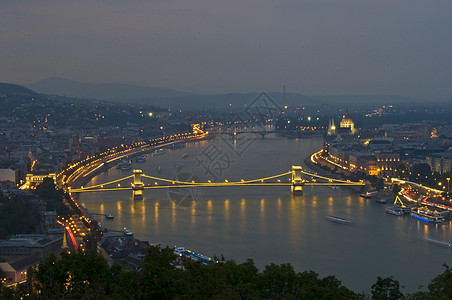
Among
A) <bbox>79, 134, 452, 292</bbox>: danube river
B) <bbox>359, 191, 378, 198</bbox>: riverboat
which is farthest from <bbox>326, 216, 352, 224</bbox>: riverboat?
<bbox>359, 191, 378, 198</bbox>: riverboat

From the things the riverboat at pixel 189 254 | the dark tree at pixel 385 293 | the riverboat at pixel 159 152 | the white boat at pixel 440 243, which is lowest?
the white boat at pixel 440 243

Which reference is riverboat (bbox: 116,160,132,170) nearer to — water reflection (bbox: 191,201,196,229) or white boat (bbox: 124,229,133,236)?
water reflection (bbox: 191,201,196,229)

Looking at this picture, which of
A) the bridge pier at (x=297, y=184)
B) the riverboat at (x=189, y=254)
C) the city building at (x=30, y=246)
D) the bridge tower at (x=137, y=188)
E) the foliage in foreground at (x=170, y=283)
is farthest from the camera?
the bridge pier at (x=297, y=184)

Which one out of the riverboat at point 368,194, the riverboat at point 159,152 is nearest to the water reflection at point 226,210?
the riverboat at point 368,194

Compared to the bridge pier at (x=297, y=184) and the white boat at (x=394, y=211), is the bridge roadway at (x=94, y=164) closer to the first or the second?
the bridge pier at (x=297, y=184)

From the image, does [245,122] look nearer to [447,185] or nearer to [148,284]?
[447,185]

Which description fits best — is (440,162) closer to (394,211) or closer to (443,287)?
(394,211)
